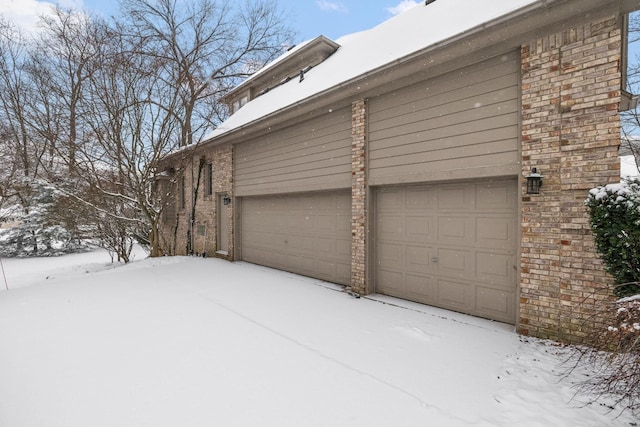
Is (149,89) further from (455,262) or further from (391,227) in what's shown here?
(455,262)

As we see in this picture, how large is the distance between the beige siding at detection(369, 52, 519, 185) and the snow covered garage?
18 millimetres

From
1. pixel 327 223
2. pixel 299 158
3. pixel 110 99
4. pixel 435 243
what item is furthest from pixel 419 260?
pixel 110 99

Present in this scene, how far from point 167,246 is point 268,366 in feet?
37.7

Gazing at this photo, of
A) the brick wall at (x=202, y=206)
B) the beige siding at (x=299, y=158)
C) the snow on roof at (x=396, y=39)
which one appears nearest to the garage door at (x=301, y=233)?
the beige siding at (x=299, y=158)

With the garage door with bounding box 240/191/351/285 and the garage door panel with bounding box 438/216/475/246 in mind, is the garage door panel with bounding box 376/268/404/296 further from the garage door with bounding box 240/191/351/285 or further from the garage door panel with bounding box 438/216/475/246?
the garage door panel with bounding box 438/216/475/246

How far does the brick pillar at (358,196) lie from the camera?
598 cm

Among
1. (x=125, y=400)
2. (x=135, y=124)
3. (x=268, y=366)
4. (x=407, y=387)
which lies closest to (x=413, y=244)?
(x=407, y=387)

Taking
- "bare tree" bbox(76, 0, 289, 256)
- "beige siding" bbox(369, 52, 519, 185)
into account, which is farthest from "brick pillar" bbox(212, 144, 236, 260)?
"beige siding" bbox(369, 52, 519, 185)

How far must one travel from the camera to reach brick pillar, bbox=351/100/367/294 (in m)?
5.98

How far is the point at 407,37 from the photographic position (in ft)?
19.8

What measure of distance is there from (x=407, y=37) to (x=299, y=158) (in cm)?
337

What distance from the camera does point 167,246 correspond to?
43.4ft

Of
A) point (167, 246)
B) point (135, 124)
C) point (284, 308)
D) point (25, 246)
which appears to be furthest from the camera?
point (25, 246)

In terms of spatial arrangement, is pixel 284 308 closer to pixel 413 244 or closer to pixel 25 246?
pixel 413 244
